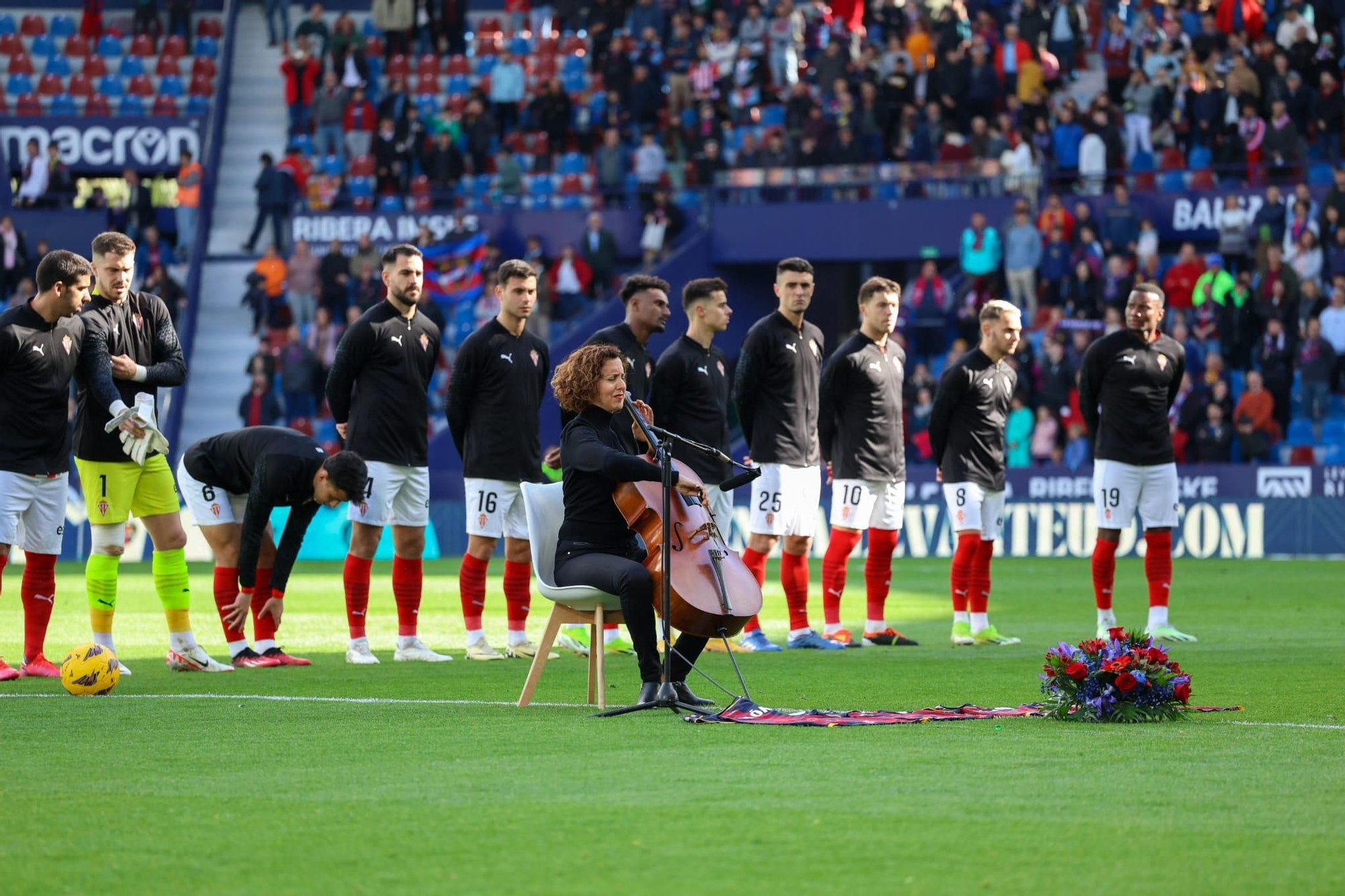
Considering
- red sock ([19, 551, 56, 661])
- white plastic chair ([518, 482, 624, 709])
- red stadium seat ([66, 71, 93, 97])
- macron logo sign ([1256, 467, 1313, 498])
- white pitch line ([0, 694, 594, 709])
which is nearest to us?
white plastic chair ([518, 482, 624, 709])

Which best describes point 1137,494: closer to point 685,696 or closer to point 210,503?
point 685,696

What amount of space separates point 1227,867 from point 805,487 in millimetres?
8665

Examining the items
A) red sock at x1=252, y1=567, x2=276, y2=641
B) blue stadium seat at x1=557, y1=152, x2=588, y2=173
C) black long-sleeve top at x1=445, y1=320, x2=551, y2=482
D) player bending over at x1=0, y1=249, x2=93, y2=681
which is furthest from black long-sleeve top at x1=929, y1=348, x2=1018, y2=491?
blue stadium seat at x1=557, y1=152, x2=588, y2=173

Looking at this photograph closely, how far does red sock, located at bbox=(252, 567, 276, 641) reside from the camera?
38.8 feet

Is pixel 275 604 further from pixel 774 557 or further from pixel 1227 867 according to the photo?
pixel 774 557

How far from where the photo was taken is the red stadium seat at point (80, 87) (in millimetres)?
37531

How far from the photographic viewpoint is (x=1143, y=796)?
642cm

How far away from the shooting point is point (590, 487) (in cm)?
938

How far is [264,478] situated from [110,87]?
95.2ft

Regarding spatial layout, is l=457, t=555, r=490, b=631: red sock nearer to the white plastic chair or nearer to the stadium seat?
the white plastic chair

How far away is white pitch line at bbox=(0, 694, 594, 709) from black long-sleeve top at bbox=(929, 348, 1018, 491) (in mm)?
5494

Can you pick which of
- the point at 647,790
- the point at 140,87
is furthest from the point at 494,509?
the point at 140,87

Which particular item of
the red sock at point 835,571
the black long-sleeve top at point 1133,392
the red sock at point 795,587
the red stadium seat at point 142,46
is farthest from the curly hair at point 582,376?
the red stadium seat at point 142,46

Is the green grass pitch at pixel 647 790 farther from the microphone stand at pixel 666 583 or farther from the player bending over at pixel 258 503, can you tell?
the player bending over at pixel 258 503
